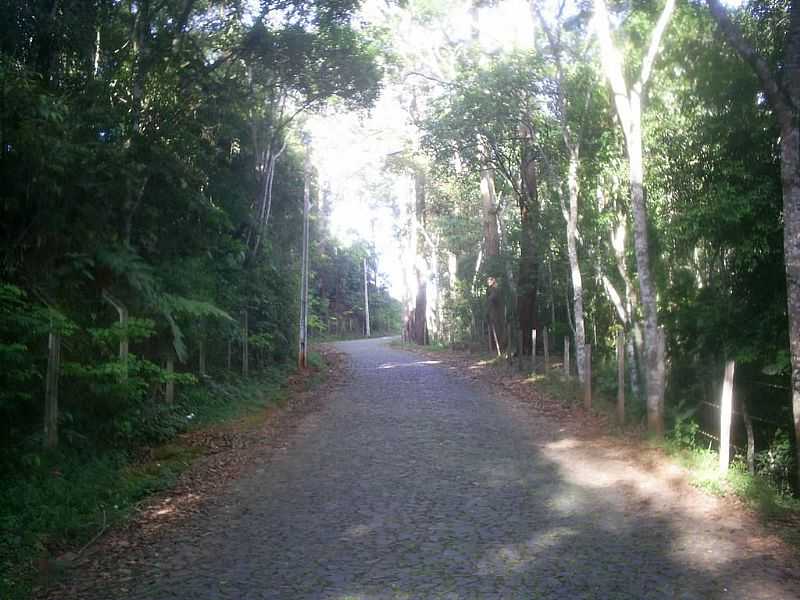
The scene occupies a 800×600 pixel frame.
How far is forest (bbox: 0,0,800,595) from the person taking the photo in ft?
30.3

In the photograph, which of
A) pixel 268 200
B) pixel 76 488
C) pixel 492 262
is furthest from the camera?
pixel 492 262

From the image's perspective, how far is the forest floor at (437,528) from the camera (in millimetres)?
6055

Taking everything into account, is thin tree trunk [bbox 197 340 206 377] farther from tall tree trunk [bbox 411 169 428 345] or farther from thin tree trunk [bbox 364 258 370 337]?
thin tree trunk [bbox 364 258 370 337]

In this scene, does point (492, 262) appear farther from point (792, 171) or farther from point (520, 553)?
point (520, 553)

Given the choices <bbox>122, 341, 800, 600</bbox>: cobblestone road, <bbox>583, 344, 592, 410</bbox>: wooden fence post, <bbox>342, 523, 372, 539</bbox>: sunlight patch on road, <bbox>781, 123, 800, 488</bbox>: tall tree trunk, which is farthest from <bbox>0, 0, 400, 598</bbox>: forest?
<bbox>781, 123, 800, 488</bbox>: tall tree trunk

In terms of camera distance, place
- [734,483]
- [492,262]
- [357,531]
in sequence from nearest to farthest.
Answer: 1. [357,531]
2. [734,483]
3. [492,262]

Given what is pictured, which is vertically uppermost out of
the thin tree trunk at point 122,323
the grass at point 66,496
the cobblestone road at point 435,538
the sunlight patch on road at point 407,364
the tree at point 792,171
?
the tree at point 792,171

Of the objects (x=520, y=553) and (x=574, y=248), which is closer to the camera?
(x=520, y=553)

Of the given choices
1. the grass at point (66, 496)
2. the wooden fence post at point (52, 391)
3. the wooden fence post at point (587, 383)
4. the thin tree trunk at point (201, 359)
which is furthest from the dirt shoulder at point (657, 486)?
the thin tree trunk at point (201, 359)

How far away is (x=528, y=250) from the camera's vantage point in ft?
81.7

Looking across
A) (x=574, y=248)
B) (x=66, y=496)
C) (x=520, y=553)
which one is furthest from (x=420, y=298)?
(x=520, y=553)

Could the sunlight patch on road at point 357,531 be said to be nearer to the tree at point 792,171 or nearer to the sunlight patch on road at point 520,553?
the sunlight patch on road at point 520,553

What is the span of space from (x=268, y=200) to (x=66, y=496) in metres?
15.9

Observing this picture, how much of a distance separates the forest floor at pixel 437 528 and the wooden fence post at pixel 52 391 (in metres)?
1.63
